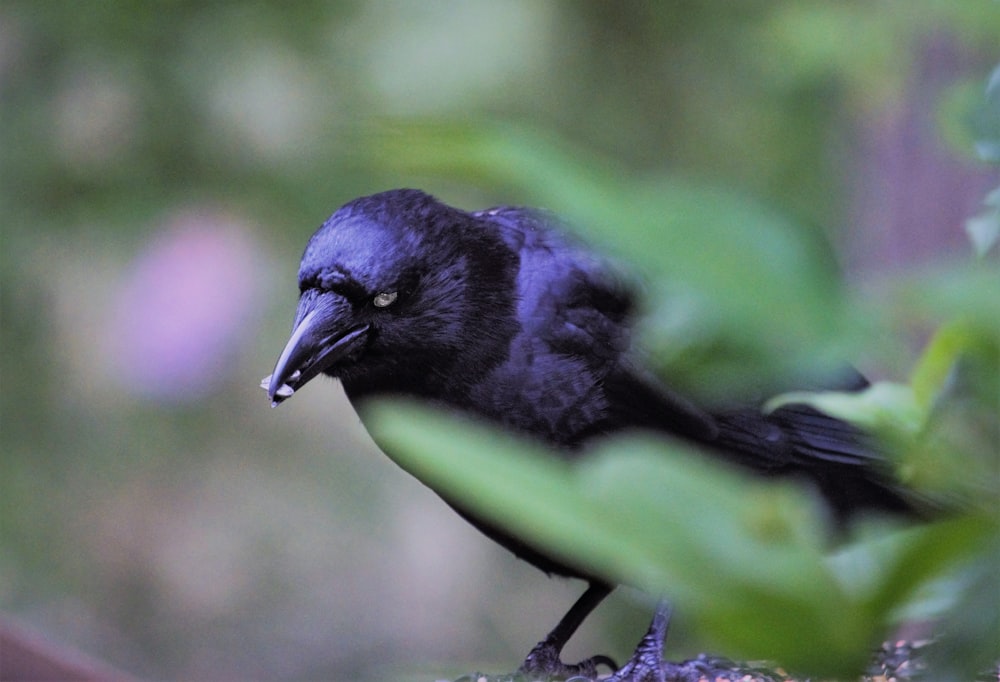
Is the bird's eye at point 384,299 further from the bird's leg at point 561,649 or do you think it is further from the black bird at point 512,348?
the bird's leg at point 561,649

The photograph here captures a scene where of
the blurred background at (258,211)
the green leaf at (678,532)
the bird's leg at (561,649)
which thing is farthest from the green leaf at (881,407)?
the blurred background at (258,211)

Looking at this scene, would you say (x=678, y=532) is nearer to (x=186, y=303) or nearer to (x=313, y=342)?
(x=313, y=342)

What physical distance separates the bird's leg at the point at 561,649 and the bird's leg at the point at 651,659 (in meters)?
0.08

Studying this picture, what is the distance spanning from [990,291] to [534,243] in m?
2.08

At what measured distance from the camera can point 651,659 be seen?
239 cm

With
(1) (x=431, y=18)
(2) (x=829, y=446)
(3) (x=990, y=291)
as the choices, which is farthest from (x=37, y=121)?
(3) (x=990, y=291)

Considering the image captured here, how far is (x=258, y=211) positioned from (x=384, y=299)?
8.65 ft

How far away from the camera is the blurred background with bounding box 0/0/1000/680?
441 cm

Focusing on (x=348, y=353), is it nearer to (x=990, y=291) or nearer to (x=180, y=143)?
(x=990, y=291)

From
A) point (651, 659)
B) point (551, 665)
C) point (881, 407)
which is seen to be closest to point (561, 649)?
point (551, 665)

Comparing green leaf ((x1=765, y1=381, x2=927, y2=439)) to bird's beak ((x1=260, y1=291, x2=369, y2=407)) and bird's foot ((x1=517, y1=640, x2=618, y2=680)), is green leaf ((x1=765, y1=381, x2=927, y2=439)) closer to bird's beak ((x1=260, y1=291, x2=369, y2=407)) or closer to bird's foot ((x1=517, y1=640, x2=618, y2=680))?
bird's beak ((x1=260, y1=291, x2=369, y2=407))

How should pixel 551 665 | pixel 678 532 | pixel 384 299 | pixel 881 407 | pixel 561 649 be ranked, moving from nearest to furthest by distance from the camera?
pixel 678 532 → pixel 881 407 → pixel 384 299 → pixel 551 665 → pixel 561 649

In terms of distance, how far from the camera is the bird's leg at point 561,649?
8.17ft

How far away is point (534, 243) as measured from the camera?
2.55 m
